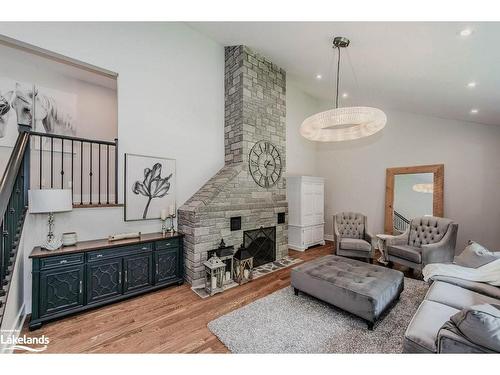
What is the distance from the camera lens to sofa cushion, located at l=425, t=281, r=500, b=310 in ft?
6.58

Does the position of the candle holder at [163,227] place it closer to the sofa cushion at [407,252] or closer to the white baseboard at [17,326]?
the white baseboard at [17,326]

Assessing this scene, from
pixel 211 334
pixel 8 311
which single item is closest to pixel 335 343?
pixel 211 334

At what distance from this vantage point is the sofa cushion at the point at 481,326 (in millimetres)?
1213

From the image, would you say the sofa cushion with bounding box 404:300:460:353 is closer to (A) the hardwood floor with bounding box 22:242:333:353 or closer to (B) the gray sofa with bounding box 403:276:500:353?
(B) the gray sofa with bounding box 403:276:500:353

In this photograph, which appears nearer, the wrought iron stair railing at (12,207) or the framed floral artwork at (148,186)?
the wrought iron stair railing at (12,207)

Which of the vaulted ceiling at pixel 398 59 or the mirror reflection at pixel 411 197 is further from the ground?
the vaulted ceiling at pixel 398 59

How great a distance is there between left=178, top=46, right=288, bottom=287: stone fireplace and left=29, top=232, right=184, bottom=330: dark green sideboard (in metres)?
0.38

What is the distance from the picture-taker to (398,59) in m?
2.91

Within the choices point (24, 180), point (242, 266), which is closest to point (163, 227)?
point (242, 266)

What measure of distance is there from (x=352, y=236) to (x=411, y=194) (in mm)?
1728

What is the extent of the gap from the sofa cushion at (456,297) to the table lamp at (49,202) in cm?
398

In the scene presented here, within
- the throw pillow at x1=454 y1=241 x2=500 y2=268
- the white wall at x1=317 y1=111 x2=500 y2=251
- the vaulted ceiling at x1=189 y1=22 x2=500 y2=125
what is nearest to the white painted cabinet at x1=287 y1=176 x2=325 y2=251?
the white wall at x1=317 y1=111 x2=500 y2=251

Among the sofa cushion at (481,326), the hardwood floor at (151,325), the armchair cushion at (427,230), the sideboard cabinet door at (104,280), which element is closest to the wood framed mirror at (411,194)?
the armchair cushion at (427,230)
